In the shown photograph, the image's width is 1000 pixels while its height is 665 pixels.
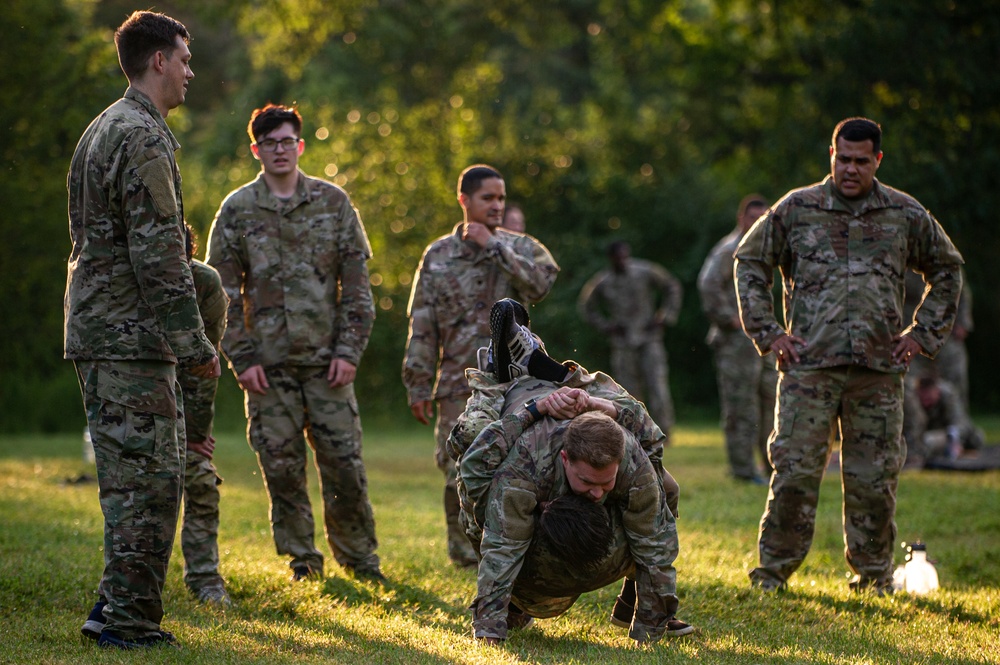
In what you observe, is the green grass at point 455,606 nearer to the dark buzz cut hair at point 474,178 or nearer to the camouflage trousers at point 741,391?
the camouflage trousers at point 741,391

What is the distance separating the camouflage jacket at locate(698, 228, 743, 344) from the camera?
41.2 feet

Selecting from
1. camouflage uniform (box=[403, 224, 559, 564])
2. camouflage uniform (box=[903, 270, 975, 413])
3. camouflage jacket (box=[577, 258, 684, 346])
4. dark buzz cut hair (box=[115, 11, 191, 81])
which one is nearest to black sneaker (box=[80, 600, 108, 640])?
dark buzz cut hair (box=[115, 11, 191, 81])

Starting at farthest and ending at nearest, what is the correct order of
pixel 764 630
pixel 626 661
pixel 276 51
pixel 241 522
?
pixel 276 51
pixel 241 522
pixel 764 630
pixel 626 661

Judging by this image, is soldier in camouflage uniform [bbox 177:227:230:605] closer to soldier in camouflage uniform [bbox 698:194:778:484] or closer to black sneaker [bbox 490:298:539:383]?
black sneaker [bbox 490:298:539:383]

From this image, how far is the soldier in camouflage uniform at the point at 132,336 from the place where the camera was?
16.6 ft

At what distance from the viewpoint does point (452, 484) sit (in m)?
7.78

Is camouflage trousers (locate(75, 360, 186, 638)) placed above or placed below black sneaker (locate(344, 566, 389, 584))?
above

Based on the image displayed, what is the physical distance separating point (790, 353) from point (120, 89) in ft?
49.2

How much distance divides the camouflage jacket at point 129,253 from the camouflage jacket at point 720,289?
26.8 ft

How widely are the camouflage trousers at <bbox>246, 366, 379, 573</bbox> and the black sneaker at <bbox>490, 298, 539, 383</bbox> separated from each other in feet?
5.13

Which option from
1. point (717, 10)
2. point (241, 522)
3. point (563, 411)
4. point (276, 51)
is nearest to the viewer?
point (563, 411)

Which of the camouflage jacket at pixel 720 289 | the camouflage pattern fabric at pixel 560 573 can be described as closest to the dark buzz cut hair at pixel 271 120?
the camouflage pattern fabric at pixel 560 573

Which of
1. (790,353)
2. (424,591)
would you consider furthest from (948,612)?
(424,591)

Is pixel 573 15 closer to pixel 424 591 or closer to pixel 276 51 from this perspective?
pixel 276 51
